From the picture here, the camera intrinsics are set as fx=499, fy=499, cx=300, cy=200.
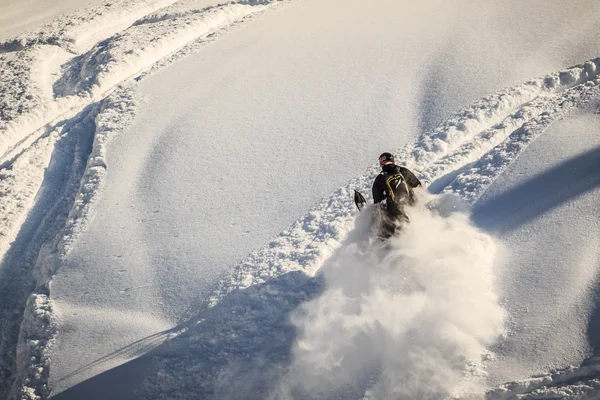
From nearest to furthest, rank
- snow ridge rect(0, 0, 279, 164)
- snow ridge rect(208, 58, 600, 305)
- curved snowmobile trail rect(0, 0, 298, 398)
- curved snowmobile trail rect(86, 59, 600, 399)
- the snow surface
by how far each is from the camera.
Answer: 1. curved snowmobile trail rect(86, 59, 600, 399)
2. the snow surface
3. snow ridge rect(208, 58, 600, 305)
4. curved snowmobile trail rect(0, 0, 298, 398)
5. snow ridge rect(0, 0, 279, 164)

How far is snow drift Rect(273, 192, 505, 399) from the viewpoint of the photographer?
5000mm

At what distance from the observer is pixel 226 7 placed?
47.6ft

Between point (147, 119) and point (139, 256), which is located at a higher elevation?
point (147, 119)

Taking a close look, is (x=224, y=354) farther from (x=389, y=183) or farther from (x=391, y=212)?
(x=389, y=183)

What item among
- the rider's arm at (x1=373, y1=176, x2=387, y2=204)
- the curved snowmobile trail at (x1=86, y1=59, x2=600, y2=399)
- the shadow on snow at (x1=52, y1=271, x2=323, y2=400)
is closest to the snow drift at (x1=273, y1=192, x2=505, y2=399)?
the curved snowmobile trail at (x1=86, y1=59, x2=600, y2=399)

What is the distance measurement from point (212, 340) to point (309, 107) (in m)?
4.81

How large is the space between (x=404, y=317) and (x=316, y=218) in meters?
2.14

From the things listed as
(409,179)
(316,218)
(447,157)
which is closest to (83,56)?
(316,218)

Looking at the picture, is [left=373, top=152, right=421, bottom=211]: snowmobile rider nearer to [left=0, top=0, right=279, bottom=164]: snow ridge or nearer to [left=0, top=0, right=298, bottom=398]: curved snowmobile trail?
[left=0, top=0, right=298, bottom=398]: curved snowmobile trail

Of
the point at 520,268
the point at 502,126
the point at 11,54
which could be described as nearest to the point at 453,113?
the point at 502,126

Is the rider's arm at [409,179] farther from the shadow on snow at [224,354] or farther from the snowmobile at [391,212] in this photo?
the shadow on snow at [224,354]

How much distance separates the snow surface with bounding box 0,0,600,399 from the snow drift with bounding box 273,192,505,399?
2 centimetres

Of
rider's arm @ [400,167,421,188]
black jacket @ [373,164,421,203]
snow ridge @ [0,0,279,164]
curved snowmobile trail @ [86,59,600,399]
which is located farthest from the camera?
snow ridge @ [0,0,279,164]

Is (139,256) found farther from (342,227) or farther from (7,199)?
(7,199)
